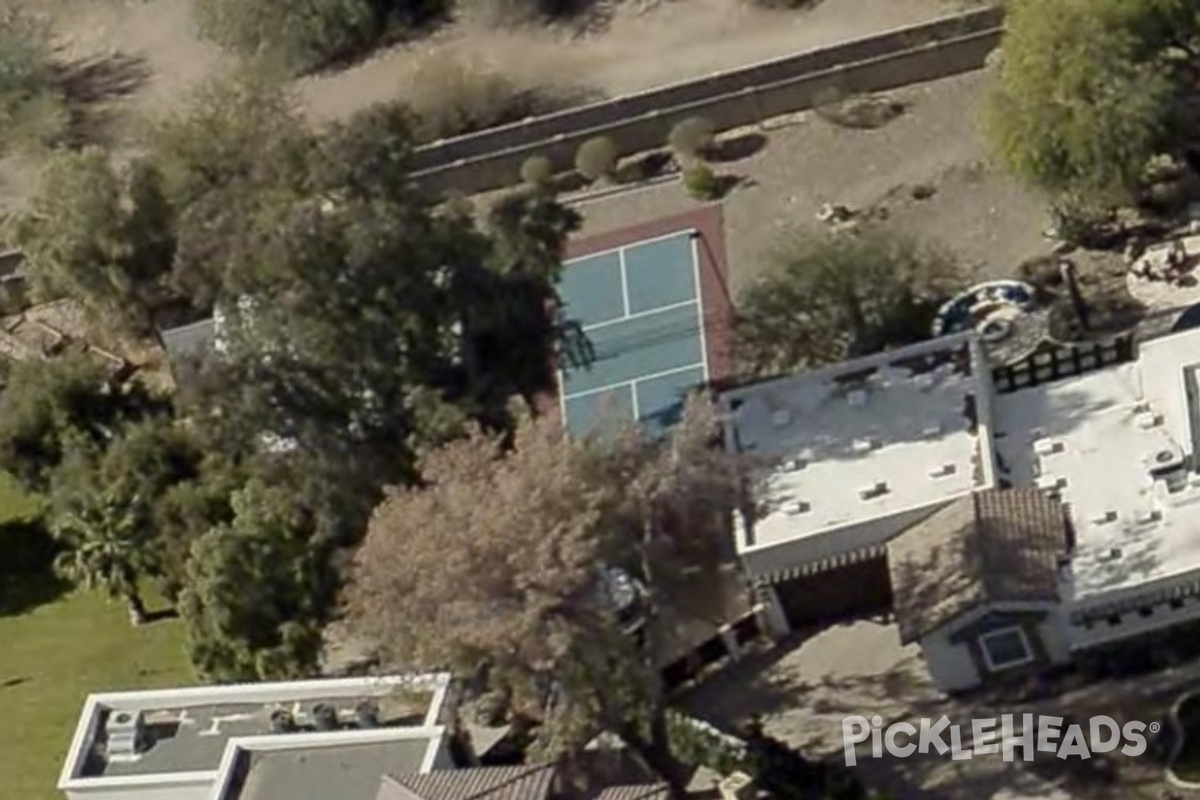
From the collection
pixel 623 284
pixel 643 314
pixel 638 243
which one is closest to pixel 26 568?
pixel 623 284

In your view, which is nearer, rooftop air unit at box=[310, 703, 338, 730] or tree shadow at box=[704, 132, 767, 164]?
rooftop air unit at box=[310, 703, 338, 730]

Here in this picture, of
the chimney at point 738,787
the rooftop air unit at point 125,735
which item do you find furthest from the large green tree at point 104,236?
the chimney at point 738,787

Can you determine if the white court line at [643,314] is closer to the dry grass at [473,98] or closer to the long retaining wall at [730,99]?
the long retaining wall at [730,99]

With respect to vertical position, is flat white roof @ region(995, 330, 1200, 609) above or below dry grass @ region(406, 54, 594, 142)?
below

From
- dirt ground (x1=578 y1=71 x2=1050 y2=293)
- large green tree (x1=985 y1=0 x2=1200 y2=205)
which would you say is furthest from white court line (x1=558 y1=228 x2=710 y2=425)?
large green tree (x1=985 y1=0 x2=1200 y2=205)

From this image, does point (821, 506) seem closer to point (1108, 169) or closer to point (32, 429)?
point (1108, 169)

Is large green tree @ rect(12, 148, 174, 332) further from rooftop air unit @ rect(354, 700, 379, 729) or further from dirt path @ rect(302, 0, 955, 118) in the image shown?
rooftop air unit @ rect(354, 700, 379, 729)
